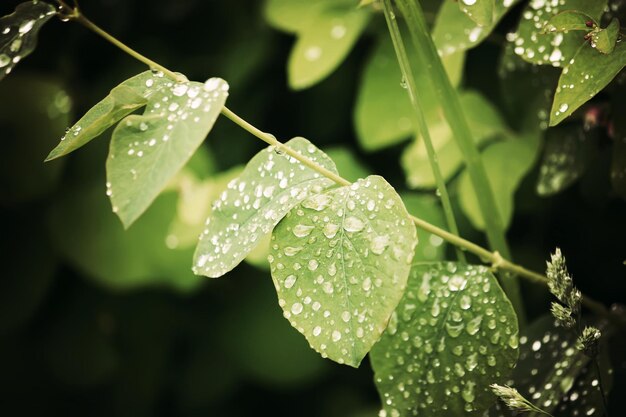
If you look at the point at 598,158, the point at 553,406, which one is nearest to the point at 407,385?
the point at 553,406

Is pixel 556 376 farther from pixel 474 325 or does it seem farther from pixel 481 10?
pixel 481 10

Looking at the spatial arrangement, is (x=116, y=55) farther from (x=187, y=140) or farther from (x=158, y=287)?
(x=187, y=140)

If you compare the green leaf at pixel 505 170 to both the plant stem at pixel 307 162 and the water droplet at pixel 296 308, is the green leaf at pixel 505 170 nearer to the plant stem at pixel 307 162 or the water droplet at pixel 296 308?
the plant stem at pixel 307 162

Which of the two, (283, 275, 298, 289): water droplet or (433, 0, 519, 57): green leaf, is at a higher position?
(433, 0, 519, 57): green leaf

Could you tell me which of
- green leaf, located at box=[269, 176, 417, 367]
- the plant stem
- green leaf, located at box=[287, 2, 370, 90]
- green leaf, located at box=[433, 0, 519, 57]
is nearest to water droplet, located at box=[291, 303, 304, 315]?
green leaf, located at box=[269, 176, 417, 367]

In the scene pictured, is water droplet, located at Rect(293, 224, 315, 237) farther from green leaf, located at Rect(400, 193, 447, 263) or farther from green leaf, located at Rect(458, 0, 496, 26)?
green leaf, located at Rect(400, 193, 447, 263)
